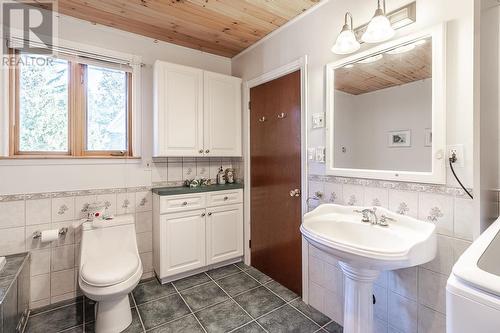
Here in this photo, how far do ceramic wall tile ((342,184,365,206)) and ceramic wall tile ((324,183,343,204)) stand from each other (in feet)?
0.11

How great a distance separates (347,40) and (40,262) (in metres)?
2.78

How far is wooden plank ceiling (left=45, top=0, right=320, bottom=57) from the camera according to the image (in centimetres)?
186

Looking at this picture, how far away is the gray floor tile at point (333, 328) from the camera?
5.49ft

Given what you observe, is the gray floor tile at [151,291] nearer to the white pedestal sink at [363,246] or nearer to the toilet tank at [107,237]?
the toilet tank at [107,237]

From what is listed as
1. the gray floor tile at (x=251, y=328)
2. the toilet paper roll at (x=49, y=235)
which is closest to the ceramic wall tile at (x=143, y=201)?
the toilet paper roll at (x=49, y=235)

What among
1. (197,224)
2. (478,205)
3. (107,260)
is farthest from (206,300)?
(478,205)

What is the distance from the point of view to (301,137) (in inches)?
80.0

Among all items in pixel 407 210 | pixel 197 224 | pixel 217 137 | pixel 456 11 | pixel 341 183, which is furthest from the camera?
pixel 217 137

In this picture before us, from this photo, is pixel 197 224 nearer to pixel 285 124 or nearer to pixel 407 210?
pixel 285 124

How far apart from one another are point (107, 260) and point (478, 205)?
2177mm

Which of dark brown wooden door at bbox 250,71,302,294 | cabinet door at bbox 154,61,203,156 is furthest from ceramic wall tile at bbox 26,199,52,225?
dark brown wooden door at bbox 250,71,302,294

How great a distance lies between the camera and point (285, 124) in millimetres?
2215

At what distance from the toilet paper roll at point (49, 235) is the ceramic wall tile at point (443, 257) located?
254 centimetres

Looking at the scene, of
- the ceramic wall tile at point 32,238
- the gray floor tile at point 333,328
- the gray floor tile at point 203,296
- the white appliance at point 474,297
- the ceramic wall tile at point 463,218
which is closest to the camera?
the white appliance at point 474,297
